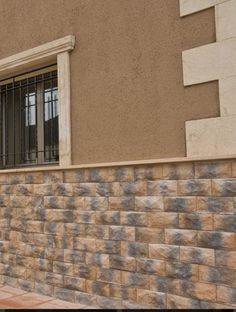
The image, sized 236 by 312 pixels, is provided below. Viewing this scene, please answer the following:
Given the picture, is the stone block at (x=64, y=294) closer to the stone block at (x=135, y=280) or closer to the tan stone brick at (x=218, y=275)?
the stone block at (x=135, y=280)

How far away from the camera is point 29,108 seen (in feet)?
20.9

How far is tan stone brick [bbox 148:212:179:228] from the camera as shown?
13.7ft

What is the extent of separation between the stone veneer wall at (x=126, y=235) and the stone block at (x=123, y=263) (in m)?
0.01

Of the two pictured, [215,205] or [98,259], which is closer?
[215,205]

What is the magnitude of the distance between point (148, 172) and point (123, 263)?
3.24ft

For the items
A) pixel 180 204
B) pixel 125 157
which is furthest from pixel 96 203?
pixel 180 204

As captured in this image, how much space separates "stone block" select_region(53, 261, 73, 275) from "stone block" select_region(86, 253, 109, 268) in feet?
0.97

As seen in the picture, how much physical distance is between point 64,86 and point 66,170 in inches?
40.1

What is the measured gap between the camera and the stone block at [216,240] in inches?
149

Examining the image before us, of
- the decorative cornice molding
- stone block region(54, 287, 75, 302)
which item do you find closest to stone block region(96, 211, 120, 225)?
stone block region(54, 287, 75, 302)

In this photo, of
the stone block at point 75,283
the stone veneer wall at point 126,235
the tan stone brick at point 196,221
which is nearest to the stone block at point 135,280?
the stone veneer wall at point 126,235

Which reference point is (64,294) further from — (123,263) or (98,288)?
(123,263)

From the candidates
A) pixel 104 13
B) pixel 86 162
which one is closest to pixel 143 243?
pixel 86 162

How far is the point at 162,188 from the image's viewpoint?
14.0ft
